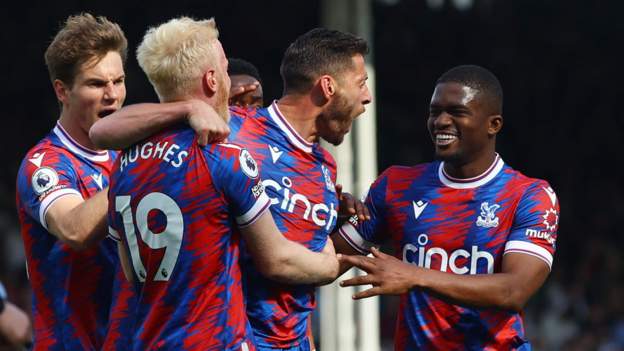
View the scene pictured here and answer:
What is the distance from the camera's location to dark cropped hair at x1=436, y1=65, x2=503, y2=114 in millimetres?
4980

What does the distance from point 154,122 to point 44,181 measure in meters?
0.83

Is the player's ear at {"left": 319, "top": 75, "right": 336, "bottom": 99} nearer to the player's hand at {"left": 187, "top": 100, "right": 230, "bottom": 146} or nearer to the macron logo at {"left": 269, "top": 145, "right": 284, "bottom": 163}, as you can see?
the macron logo at {"left": 269, "top": 145, "right": 284, "bottom": 163}

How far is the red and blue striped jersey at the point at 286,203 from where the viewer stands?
4383 mm

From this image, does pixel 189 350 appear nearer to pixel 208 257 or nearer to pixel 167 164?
pixel 208 257

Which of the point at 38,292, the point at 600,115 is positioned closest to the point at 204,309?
the point at 38,292

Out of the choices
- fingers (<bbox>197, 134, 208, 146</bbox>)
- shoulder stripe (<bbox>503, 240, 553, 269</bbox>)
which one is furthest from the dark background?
fingers (<bbox>197, 134, 208, 146</bbox>)

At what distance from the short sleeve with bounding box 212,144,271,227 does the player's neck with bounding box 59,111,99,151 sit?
110 centimetres

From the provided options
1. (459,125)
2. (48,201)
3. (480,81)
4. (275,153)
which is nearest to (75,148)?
(48,201)

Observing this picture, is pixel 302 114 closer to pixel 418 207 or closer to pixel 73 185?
pixel 418 207

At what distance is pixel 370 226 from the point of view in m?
5.02

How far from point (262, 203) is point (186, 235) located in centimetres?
28

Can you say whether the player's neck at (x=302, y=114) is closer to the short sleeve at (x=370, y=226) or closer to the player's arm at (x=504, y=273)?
the short sleeve at (x=370, y=226)

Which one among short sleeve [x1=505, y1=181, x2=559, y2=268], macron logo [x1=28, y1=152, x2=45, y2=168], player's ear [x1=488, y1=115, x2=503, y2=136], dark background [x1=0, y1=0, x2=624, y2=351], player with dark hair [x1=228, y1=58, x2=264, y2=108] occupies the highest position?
dark background [x1=0, y1=0, x2=624, y2=351]

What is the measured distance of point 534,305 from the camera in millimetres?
12320
